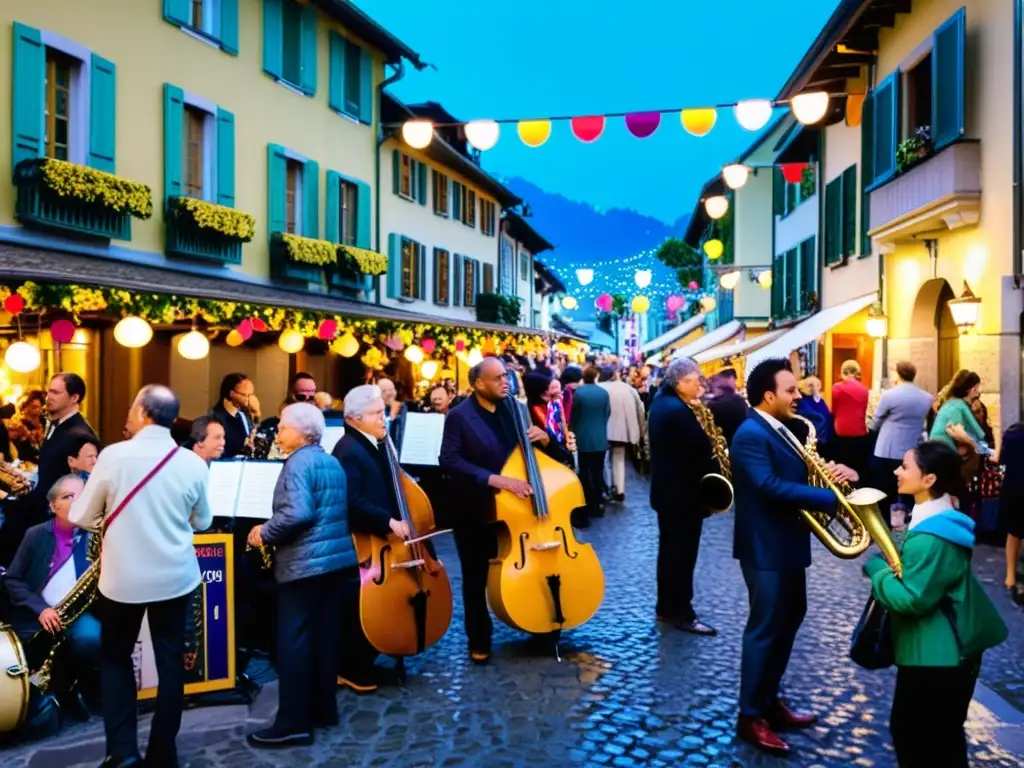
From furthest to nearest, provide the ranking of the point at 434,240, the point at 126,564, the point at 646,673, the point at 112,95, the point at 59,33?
1. the point at 434,240
2. the point at 112,95
3. the point at 59,33
4. the point at 646,673
5. the point at 126,564

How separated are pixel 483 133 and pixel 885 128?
5.88 meters

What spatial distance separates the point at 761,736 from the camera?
502 cm

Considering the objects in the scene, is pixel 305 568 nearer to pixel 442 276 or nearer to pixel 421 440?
pixel 421 440

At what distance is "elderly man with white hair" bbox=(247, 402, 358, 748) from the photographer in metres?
5.16

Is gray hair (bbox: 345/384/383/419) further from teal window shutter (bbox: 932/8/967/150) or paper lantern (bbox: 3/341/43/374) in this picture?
teal window shutter (bbox: 932/8/967/150)

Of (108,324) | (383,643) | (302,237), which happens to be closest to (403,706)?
(383,643)

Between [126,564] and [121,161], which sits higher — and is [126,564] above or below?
below

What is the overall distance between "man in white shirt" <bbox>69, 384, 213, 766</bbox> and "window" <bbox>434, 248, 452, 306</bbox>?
22.2 metres

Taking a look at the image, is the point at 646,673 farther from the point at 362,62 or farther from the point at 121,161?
the point at 362,62

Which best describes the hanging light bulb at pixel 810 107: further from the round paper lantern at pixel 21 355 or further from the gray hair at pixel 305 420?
the gray hair at pixel 305 420

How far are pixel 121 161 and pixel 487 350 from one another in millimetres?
9814

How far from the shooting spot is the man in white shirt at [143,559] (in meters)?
4.63

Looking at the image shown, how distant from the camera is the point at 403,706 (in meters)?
5.75

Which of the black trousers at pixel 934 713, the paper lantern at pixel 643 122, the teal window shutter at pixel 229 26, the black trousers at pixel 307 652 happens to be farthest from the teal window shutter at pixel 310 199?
the black trousers at pixel 934 713
